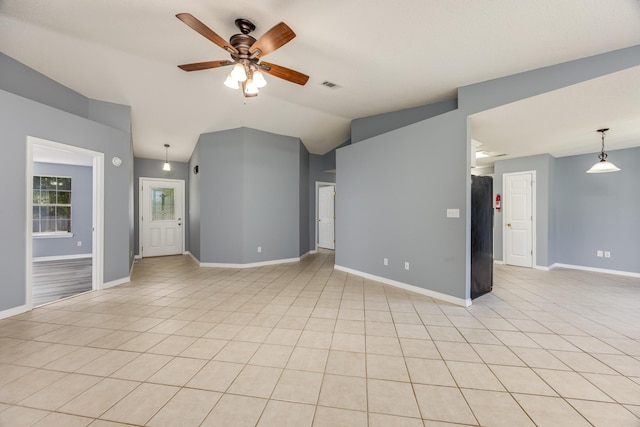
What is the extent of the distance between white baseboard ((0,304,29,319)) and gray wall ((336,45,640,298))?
15.0ft

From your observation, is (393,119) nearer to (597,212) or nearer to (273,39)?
(273,39)

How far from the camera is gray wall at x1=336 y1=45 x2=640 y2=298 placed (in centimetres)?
292

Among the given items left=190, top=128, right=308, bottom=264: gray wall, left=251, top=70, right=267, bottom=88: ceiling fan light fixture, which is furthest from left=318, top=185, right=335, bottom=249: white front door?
left=251, top=70, right=267, bottom=88: ceiling fan light fixture

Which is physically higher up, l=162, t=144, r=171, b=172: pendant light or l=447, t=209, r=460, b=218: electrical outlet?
l=162, t=144, r=171, b=172: pendant light

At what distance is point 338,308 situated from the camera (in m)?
3.26

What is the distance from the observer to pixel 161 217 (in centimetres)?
753

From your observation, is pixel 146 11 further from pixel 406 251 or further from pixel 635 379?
pixel 635 379

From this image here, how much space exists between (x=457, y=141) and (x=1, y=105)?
17.5 ft

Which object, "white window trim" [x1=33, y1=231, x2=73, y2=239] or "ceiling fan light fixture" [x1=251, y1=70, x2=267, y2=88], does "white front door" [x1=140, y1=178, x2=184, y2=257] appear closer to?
"white window trim" [x1=33, y1=231, x2=73, y2=239]

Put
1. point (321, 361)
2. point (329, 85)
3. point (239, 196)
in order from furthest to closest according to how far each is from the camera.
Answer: point (239, 196) → point (329, 85) → point (321, 361)

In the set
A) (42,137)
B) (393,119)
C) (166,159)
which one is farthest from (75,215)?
(393,119)

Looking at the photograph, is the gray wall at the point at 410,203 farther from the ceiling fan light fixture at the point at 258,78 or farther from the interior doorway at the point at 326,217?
the interior doorway at the point at 326,217

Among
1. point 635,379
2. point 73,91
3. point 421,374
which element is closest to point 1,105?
point 73,91

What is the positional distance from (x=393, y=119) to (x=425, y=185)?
1.54 m
